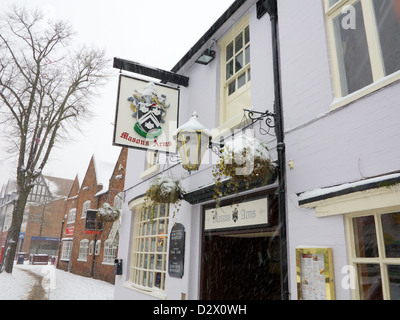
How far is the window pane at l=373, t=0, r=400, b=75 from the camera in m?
3.73

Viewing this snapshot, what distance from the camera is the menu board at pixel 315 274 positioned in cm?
352

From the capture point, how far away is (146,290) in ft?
25.7

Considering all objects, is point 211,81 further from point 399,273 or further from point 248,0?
point 399,273

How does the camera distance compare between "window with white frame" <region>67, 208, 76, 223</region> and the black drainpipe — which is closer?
the black drainpipe

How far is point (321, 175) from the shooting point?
3918 mm

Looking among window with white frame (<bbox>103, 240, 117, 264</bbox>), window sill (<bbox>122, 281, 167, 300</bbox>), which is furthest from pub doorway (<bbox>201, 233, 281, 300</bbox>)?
window with white frame (<bbox>103, 240, 117, 264</bbox>)

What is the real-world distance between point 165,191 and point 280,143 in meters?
2.80

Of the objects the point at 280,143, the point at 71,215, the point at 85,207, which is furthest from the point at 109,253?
the point at 280,143

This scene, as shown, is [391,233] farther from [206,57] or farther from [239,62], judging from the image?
[206,57]

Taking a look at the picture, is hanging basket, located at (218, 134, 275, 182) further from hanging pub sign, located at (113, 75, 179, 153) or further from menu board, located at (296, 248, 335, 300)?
hanging pub sign, located at (113, 75, 179, 153)

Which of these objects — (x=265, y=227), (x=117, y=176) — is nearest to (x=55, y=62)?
(x=117, y=176)

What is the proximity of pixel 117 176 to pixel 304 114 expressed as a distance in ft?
47.2

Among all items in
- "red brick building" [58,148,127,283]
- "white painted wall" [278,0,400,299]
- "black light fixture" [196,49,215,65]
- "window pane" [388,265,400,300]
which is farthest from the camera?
"red brick building" [58,148,127,283]

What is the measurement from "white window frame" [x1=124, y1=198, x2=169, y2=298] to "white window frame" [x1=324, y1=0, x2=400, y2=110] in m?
4.49
